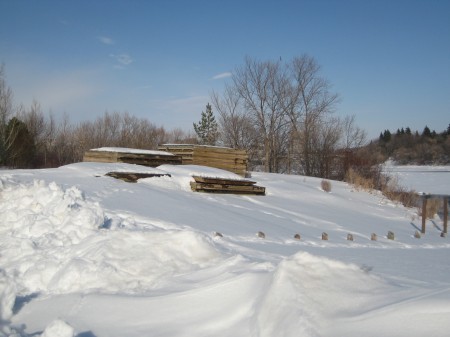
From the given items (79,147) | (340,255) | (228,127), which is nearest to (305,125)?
(228,127)

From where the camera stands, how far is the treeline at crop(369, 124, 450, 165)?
61662 mm

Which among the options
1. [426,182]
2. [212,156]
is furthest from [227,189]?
[426,182]

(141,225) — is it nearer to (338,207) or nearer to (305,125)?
(338,207)

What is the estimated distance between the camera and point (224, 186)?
15.1 metres

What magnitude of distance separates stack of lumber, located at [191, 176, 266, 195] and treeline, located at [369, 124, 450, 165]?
4314 cm

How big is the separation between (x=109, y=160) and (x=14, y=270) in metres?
12.2

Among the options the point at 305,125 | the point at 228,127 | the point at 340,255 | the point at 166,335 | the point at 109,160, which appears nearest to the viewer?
the point at 166,335

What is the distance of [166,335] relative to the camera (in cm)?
314

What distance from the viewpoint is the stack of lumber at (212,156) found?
19188mm

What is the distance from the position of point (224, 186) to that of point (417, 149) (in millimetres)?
59613

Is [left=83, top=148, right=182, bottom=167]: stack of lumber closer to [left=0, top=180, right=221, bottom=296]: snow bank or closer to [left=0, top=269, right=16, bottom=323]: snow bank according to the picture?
[left=0, top=180, right=221, bottom=296]: snow bank

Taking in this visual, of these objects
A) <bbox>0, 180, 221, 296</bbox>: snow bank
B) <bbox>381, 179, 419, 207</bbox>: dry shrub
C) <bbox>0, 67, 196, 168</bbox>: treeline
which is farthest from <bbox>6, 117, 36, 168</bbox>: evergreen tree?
<bbox>381, 179, 419, 207</bbox>: dry shrub

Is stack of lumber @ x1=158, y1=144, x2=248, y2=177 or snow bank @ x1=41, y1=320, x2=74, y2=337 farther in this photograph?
stack of lumber @ x1=158, y1=144, x2=248, y2=177

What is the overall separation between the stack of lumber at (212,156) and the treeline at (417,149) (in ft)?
130
